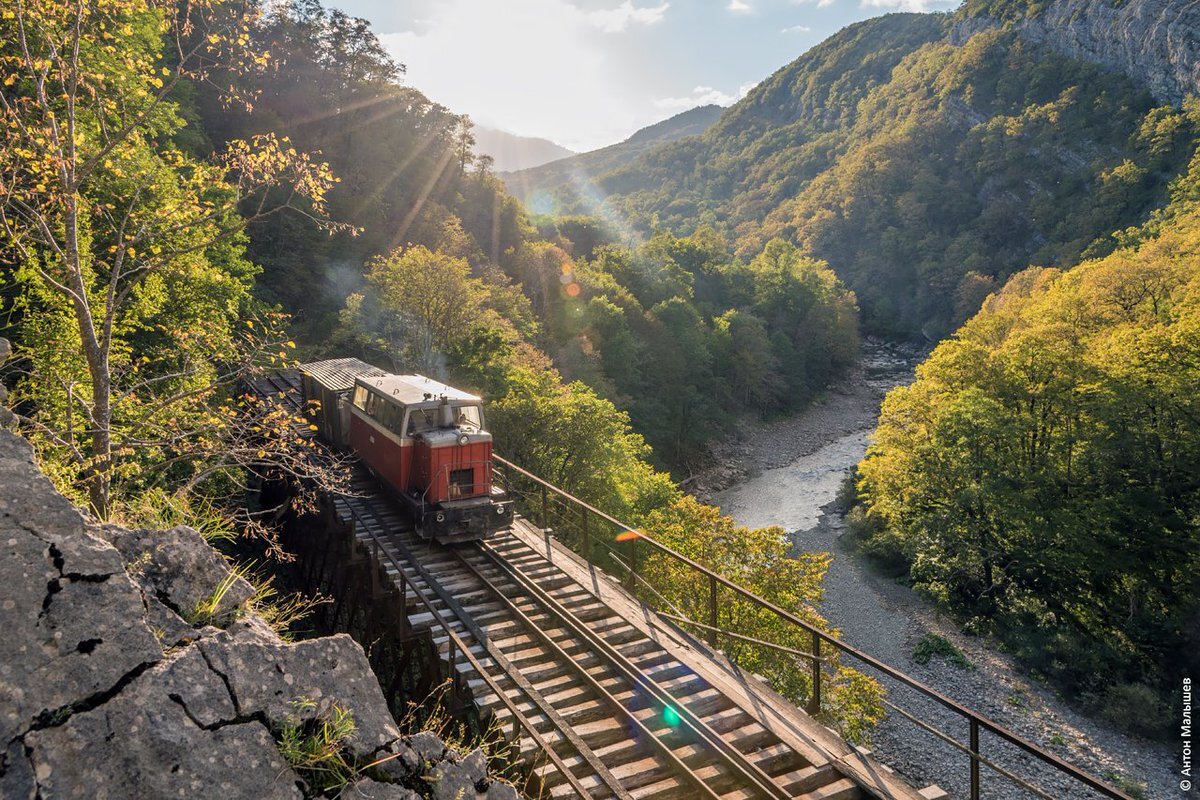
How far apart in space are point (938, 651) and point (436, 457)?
21083 millimetres

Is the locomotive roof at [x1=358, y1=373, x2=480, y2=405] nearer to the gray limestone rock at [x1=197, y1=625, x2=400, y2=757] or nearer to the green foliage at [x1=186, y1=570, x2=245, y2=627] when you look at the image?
the green foliage at [x1=186, y1=570, x2=245, y2=627]

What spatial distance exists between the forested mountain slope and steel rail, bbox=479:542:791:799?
272 ft

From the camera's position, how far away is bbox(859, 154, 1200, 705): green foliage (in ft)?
77.7

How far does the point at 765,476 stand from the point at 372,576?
38.7 metres

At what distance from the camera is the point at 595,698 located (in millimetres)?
8945

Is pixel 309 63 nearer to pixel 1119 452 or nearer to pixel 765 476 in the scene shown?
pixel 765 476

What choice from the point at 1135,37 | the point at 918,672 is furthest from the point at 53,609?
the point at 1135,37

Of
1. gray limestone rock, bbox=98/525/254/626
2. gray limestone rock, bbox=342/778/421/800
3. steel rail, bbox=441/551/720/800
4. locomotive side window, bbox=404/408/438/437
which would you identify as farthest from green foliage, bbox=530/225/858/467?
gray limestone rock, bbox=342/778/421/800

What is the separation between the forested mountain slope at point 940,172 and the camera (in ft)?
268

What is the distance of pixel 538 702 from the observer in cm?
859

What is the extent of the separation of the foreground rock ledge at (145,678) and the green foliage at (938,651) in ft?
81.0

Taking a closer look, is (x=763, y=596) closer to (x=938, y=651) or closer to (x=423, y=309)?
(x=938, y=651)

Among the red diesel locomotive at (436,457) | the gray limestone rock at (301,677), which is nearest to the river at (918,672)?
the gray limestone rock at (301,677)

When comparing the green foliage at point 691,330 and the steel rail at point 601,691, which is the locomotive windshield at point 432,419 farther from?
the green foliage at point 691,330
